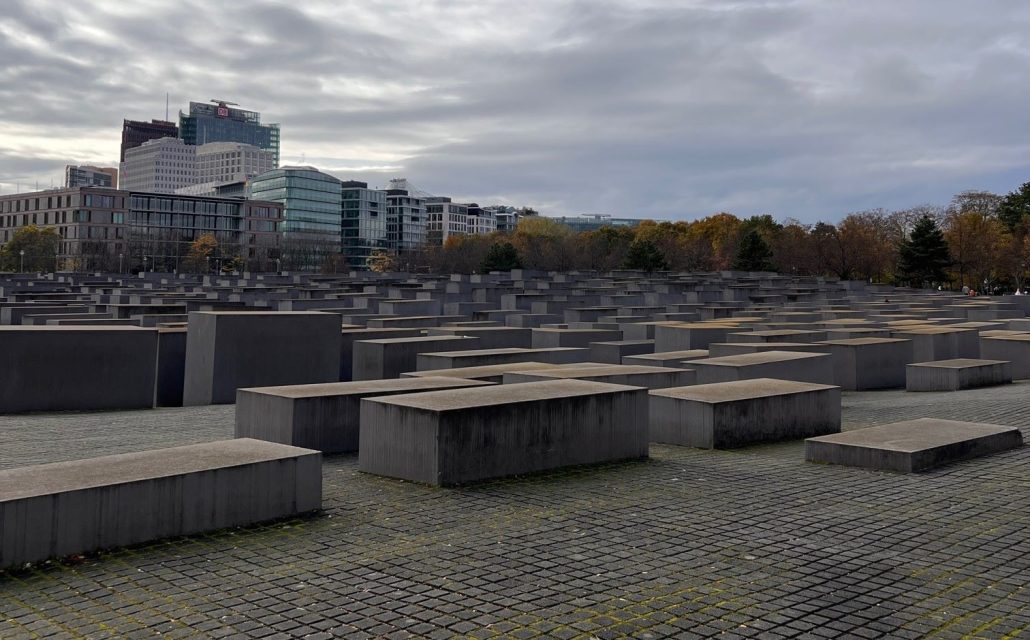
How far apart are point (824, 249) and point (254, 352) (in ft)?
235

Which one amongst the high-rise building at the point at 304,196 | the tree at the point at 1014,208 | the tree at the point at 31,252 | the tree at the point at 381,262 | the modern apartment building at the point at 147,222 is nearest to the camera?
the tree at the point at 1014,208

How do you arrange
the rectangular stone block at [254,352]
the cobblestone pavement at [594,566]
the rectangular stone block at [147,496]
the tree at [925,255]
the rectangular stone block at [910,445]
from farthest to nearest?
the tree at [925,255] < the rectangular stone block at [254,352] < the rectangular stone block at [910,445] < the rectangular stone block at [147,496] < the cobblestone pavement at [594,566]

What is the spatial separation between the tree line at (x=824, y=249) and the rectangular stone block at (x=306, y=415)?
6609cm

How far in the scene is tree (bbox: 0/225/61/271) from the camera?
103 metres

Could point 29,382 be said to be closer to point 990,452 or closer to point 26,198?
point 990,452

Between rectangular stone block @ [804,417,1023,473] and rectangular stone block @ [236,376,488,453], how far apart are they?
4702 mm

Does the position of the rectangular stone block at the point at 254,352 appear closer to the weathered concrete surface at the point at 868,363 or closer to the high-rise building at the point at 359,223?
the weathered concrete surface at the point at 868,363

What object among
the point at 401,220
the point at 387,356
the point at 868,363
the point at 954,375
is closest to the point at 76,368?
the point at 387,356

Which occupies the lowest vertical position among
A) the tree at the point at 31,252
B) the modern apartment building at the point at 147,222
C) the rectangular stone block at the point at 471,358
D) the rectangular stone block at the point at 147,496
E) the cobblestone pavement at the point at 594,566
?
the cobblestone pavement at the point at 594,566

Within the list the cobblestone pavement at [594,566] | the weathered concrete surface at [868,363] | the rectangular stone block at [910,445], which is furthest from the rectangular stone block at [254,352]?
the weathered concrete surface at [868,363]

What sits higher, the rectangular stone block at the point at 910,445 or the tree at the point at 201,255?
the tree at the point at 201,255

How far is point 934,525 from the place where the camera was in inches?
302

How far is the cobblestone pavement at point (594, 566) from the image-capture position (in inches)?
216

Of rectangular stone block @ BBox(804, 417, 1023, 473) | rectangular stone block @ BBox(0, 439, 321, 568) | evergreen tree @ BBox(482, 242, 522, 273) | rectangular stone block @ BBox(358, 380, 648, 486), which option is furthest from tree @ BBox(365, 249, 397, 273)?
rectangular stone block @ BBox(0, 439, 321, 568)
